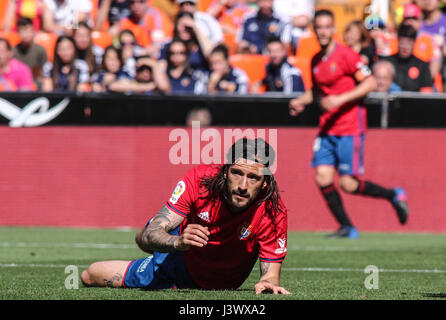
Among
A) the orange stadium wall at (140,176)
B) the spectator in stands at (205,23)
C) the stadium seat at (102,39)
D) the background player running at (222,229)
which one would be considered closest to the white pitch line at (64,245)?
the orange stadium wall at (140,176)

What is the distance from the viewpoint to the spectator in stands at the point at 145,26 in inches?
664

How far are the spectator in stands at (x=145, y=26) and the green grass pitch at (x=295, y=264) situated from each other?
388cm

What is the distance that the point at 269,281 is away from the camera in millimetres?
6953

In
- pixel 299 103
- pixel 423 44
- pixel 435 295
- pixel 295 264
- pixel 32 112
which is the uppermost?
pixel 423 44

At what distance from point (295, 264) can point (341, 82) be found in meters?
3.80

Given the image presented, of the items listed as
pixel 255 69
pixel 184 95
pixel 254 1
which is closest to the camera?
pixel 184 95

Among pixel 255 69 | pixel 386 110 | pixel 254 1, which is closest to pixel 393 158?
pixel 386 110

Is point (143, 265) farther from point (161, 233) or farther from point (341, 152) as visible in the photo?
point (341, 152)

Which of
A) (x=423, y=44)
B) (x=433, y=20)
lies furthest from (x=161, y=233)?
(x=433, y=20)

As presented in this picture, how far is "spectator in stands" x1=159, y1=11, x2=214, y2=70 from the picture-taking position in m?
15.8

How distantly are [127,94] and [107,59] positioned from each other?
114 centimetres

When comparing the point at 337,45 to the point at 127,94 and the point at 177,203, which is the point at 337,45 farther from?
the point at 177,203

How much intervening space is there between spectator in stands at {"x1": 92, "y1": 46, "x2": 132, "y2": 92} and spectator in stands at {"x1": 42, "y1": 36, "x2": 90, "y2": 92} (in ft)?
0.56

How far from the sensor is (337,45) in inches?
521
